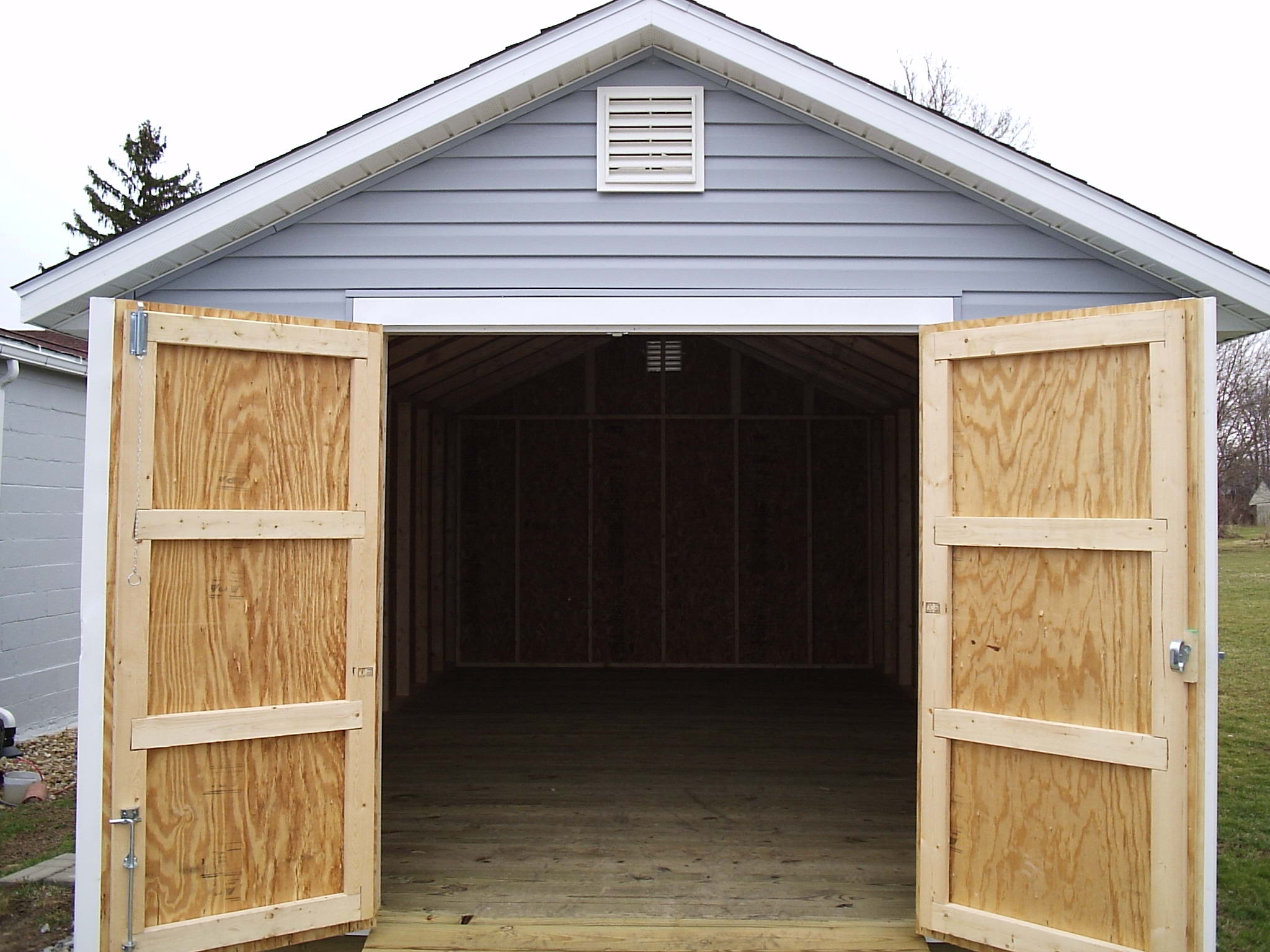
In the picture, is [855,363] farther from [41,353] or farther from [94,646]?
[41,353]

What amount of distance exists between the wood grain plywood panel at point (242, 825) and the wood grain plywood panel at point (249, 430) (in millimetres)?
857

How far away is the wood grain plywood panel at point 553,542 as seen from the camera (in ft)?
31.8

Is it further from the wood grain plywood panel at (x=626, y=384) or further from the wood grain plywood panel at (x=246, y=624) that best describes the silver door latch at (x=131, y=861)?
the wood grain plywood panel at (x=626, y=384)

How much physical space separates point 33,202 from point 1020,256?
36.3m


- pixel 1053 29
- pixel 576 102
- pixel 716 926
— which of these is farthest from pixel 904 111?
pixel 1053 29

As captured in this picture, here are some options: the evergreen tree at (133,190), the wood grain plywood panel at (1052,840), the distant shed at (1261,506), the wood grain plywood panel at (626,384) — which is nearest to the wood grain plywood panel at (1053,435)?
the wood grain plywood panel at (1052,840)

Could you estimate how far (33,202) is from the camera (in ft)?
107

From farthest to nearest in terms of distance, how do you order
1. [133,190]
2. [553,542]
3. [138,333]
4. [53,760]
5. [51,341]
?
[133,190] < [553,542] < [51,341] < [53,760] < [138,333]

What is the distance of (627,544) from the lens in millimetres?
9664

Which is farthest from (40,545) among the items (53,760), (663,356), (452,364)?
(663,356)

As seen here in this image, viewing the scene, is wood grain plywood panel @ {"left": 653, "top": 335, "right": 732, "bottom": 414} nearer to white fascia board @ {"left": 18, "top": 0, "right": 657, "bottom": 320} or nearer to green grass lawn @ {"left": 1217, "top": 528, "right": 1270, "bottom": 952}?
green grass lawn @ {"left": 1217, "top": 528, "right": 1270, "bottom": 952}

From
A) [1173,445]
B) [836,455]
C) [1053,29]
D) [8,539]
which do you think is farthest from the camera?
[1053,29]

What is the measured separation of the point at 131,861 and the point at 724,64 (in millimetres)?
3526

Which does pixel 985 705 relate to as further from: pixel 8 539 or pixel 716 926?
pixel 8 539
